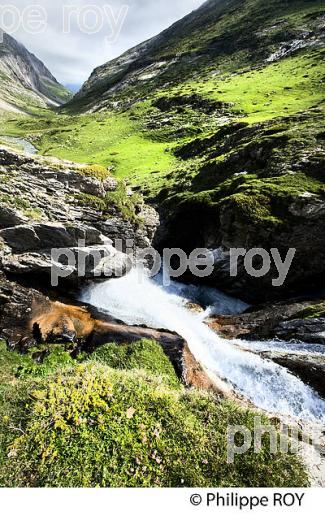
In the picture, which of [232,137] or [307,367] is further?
[232,137]

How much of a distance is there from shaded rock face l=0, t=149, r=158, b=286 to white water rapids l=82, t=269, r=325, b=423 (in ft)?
7.56

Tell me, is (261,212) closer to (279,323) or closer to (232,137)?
(279,323)

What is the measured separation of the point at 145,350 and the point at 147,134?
6716 centimetres

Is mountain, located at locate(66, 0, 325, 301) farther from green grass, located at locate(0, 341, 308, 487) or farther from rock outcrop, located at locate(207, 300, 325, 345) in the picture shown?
green grass, located at locate(0, 341, 308, 487)

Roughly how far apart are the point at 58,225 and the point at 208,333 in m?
13.9

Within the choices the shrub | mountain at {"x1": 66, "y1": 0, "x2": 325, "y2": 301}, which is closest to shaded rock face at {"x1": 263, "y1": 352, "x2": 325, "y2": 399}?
the shrub

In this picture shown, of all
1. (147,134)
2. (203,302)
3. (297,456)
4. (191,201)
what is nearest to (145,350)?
(297,456)

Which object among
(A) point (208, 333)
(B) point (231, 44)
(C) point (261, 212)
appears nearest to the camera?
(A) point (208, 333)

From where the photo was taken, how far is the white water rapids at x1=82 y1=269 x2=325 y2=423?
1741 centimetres

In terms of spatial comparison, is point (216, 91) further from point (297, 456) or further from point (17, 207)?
point (297, 456)

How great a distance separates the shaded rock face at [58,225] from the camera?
23859 mm

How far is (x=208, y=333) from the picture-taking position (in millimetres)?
23938

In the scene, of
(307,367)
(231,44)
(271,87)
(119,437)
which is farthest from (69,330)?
(231,44)

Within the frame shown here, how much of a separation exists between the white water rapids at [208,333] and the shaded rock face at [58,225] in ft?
7.56
